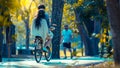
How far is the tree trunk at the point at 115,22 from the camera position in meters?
10.6

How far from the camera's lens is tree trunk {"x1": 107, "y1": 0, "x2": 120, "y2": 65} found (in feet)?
34.8

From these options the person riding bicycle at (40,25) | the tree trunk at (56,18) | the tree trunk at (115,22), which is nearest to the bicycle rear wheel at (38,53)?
the person riding bicycle at (40,25)

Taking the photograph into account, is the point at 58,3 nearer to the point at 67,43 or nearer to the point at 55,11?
the point at 55,11

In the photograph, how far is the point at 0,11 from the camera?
6895 mm

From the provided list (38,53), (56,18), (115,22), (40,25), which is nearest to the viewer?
(115,22)

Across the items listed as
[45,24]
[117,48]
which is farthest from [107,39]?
[117,48]

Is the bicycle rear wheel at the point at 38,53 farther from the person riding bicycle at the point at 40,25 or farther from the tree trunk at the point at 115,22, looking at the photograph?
the tree trunk at the point at 115,22

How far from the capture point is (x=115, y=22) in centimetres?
1064

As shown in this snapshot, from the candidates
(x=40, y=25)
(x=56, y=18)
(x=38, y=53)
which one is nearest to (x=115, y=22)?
(x=40, y=25)

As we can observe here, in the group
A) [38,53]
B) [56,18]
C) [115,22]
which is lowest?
[38,53]

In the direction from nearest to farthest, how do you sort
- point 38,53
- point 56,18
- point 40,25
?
point 40,25 → point 38,53 → point 56,18

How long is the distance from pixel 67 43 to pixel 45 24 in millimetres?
5229

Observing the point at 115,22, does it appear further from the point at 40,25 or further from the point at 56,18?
the point at 56,18

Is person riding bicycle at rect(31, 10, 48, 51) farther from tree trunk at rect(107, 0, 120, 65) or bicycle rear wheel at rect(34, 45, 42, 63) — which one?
tree trunk at rect(107, 0, 120, 65)
